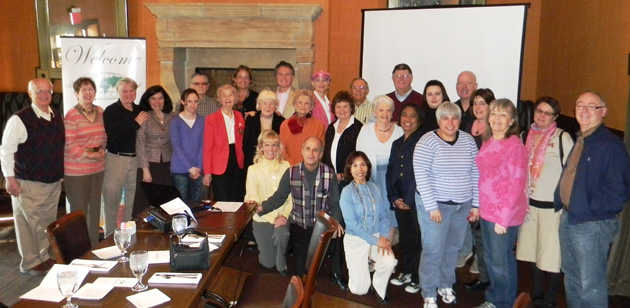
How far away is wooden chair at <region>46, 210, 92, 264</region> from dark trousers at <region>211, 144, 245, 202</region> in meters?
1.52

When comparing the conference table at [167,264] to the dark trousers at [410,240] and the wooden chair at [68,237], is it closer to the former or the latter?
the wooden chair at [68,237]

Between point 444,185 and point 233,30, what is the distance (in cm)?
362

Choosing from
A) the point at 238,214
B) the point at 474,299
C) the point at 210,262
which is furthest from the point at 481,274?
the point at 210,262

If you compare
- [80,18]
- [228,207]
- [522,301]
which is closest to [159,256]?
[228,207]

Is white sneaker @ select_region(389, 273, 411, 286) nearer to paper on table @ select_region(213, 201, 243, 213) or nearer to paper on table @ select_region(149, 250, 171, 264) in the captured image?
paper on table @ select_region(213, 201, 243, 213)

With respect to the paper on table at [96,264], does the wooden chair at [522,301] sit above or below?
above

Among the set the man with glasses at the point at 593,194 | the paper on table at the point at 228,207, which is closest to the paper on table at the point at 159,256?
the paper on table at the point at 228,207

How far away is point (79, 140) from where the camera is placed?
4016mm

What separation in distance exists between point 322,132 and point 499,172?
5.02ft

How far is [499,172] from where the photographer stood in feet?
9.89

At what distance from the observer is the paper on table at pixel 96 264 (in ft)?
7.39

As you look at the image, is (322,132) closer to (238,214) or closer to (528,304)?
(238,214)

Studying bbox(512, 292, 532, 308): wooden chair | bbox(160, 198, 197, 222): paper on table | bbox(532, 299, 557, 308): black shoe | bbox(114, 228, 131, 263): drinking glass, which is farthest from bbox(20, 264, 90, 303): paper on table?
Answer: bbox(532, 299, 557, 308): black shoe

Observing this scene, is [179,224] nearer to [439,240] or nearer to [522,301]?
[439,240]
